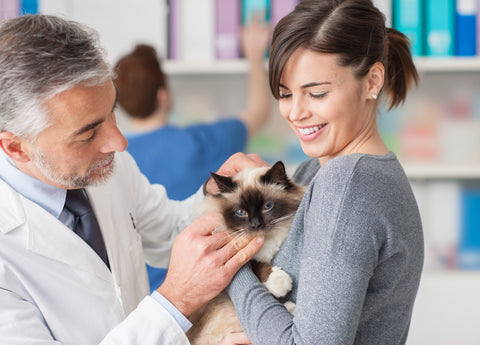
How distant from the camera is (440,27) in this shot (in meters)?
2.44

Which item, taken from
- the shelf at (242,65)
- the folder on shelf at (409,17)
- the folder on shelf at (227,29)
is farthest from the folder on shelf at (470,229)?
the folder on shelf at (227,29)

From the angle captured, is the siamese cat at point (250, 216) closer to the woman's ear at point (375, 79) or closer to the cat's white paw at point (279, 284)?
the cat's white paw at point (279, 284)

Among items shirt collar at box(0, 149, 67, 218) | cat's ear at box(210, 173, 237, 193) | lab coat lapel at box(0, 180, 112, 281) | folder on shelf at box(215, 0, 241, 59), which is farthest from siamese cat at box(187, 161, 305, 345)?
folder on shelf at box(215, 0, 241, 59)

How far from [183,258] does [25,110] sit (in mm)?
573

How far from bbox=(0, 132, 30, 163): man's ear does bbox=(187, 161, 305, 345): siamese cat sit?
21.1 inches

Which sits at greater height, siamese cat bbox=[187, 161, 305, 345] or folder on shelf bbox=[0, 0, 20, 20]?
folder on shelf bbox=[0, 0, 20, 20]

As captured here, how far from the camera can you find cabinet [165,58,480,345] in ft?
8.63

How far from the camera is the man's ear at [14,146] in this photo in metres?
1.24

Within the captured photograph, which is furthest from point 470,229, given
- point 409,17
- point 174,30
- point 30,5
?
point 30,5

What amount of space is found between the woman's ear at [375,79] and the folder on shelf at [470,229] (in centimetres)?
174

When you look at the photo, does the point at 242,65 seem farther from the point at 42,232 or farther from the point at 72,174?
the point at 42,232

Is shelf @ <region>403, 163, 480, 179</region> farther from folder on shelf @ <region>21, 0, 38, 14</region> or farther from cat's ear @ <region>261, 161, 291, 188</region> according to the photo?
folder on shelf @ <region>21, 0, 38, 14</region>

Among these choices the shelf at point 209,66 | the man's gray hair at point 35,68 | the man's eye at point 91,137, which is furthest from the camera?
the shelf at point 209,66

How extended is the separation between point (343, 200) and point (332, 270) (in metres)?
0.15
